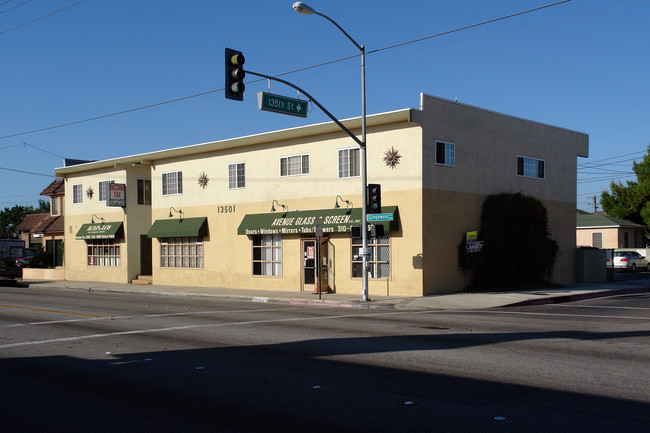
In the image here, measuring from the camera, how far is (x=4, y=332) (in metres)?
13.5

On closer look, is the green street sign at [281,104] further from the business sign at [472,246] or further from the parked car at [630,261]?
the parked car at [630,261]

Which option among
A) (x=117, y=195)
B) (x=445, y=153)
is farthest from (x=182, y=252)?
(x=445, y=153)

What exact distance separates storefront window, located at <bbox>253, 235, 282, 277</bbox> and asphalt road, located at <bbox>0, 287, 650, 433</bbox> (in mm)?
11815

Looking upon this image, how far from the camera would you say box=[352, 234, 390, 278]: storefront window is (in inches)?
935

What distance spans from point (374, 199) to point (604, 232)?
3607cm

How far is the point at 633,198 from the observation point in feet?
187

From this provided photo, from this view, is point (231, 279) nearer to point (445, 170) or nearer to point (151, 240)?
point (151, 240)

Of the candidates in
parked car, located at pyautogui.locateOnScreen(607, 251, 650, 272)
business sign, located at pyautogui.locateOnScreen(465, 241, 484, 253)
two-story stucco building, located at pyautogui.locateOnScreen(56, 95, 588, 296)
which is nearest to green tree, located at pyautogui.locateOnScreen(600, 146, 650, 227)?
parked car, located at pyautogui.locateOnScreen(607, 251, 650, 272)

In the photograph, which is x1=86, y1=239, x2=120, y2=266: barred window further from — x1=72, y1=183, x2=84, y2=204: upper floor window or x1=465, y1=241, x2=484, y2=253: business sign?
x1=465, y1=241, x2=484, y2=253: business sign

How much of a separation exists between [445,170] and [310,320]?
10345mm

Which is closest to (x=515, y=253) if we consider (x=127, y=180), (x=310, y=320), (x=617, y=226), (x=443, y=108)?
(x=443, y=108)

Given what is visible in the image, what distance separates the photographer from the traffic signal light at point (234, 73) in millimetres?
15719

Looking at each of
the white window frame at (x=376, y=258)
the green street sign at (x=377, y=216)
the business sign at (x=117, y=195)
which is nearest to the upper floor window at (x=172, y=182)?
the business sign at (x=117, y=195)

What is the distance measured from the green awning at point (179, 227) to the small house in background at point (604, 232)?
3348 cm
